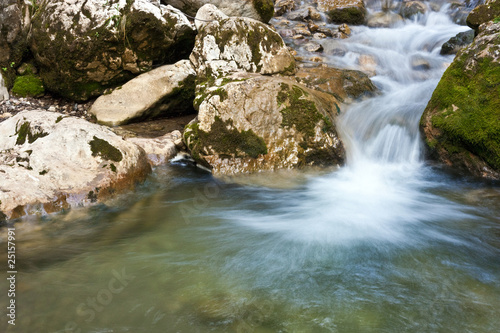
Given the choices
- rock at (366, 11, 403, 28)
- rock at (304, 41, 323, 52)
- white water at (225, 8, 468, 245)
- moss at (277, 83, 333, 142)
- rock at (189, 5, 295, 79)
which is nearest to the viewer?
white water at (225, 8, 468, 245)

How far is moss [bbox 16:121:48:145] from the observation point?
17.7 feet

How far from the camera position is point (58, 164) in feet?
16.2

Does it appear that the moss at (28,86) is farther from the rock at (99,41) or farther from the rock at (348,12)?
the rock at (348,12)

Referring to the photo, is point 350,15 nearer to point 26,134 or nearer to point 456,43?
point 456,43

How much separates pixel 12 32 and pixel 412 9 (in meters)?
14.7

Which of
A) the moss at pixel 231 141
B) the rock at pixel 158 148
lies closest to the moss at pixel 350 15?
the rock at pixel 158 148

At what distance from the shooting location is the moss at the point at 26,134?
5395 millimetres

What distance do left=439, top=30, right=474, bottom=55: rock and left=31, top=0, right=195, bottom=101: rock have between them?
7.69 m

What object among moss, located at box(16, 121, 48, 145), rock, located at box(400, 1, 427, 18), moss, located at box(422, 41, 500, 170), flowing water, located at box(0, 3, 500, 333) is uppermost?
rock, located at box(400, 1, 427, 18)

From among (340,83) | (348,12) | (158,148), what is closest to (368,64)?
(340,83)

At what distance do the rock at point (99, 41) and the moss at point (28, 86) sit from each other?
0.38 m

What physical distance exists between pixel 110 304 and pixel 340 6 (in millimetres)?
16080

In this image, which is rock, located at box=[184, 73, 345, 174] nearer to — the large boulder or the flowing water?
the flowing water

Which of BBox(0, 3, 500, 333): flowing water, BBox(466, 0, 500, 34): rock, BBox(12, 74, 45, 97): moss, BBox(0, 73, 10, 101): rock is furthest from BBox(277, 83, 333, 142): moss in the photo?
BBox(0, 73, 10, 101): rock
